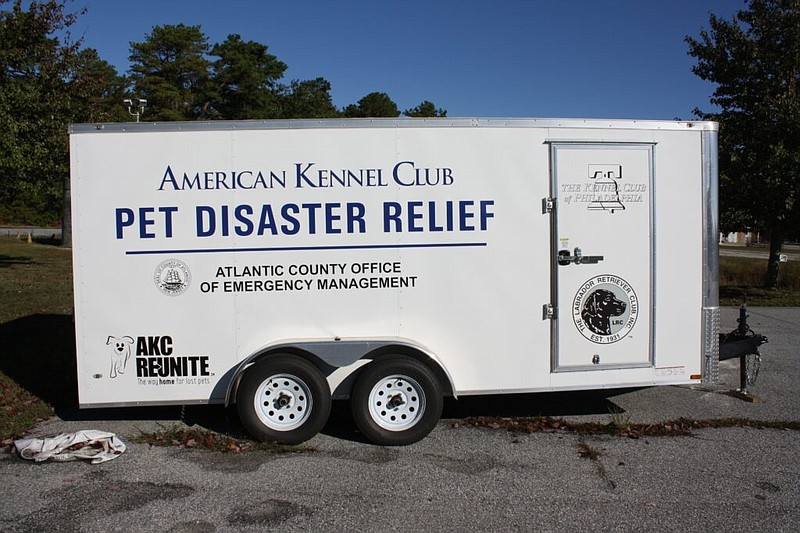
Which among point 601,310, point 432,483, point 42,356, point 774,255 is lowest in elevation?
point 432,483

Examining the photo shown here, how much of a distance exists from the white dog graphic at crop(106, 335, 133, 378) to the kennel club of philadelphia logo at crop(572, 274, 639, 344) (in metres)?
3.79

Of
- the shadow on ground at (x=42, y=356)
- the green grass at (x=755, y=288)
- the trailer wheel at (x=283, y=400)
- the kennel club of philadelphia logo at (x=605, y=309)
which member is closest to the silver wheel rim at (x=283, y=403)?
the trailer wheel at (x=283, y=400)

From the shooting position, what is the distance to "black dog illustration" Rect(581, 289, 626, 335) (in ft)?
18.9

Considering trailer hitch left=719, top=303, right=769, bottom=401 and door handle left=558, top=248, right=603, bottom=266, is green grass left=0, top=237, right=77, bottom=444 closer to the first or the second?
door handle left=558, top=248, right=603, bottom=266

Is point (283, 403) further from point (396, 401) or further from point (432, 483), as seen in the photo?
point (432, 483)

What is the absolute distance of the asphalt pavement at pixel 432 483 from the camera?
166 inches

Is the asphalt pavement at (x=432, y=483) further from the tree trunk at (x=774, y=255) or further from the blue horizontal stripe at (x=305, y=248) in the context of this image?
the tree trunk at (x=774, y=255)

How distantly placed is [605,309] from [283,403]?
286 centimetres

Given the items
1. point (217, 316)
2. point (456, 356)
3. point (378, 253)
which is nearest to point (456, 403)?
point (456, 356)

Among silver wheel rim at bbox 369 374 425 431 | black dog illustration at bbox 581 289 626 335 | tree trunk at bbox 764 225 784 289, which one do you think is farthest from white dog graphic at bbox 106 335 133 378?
tree trunk at bbox 764 225 784 289

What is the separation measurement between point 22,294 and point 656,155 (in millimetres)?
13075

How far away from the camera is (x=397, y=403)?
219 inches

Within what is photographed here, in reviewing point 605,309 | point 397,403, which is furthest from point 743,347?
point 397,403

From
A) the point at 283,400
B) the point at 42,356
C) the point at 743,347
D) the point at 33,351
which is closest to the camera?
the point at 283,400
